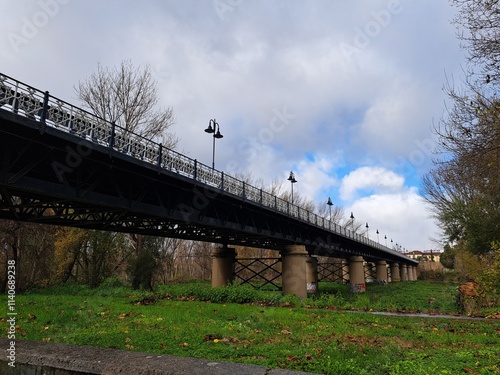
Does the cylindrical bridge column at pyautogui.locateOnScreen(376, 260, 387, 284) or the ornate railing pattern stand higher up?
the ornate railing pattern

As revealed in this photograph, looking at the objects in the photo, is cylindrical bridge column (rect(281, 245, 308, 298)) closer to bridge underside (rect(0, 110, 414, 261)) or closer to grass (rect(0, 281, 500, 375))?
bridge underside (rect(0, 110, 414, 261))

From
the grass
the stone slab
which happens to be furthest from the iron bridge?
the stone slab

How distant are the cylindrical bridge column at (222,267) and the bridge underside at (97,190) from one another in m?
6.99

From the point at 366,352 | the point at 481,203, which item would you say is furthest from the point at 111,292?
the point at 481,203

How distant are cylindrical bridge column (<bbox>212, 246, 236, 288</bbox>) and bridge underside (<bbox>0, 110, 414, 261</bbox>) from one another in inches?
275

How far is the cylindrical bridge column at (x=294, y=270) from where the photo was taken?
3062 centimetres

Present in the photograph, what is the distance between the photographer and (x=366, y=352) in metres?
6.74

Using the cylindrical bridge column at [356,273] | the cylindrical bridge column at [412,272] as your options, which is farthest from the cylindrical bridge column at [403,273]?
the cylindrical bridge column at [356,273]

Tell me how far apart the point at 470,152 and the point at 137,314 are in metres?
12.4

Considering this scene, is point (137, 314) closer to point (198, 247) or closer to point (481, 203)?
point (481, 203)

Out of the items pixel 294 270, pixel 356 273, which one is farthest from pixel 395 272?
pixel 294 270

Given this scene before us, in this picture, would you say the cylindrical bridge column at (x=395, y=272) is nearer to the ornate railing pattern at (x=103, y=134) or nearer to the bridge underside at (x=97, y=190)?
the bridge underside at (x=97, y=190)

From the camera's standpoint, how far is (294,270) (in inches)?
1242

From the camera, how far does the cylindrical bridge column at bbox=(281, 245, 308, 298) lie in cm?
3062
